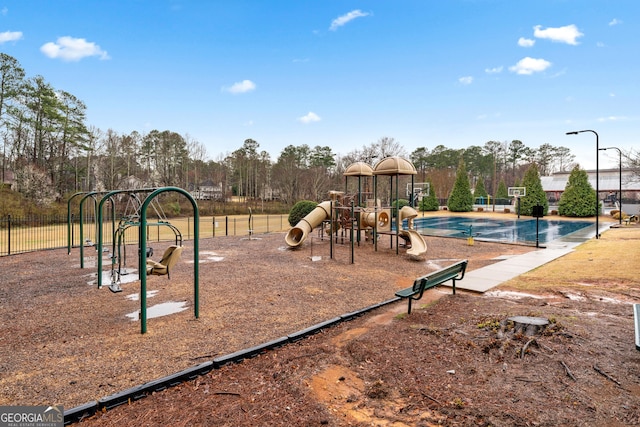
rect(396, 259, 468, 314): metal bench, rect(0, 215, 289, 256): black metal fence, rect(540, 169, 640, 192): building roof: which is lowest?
rect(0, 215, 289, 256): black metal fence

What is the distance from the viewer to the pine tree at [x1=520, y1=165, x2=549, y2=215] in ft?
130

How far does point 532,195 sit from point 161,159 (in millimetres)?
49193

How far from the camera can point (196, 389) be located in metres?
3.65

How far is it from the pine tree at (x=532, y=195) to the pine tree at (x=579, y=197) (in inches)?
81.2

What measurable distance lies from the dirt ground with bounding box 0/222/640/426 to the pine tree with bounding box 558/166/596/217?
116 feet

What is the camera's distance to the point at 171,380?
12.3 feet

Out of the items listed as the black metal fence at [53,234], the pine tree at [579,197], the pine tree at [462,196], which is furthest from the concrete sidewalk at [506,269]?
the pine tree at [462,196]

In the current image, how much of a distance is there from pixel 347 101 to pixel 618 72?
68.5 ft

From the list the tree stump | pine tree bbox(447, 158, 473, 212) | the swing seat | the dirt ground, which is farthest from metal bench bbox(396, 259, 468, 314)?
pine tree bbox(447, 158, 473, 212)

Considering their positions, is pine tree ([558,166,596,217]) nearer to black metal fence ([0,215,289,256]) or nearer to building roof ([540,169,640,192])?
building roof ([540,169,640,192])

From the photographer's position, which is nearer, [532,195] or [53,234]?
[53,234]

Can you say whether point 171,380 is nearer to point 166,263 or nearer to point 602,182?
point 166,263

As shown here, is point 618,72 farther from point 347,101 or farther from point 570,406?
point 570,406

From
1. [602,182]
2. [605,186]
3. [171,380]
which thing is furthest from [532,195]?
Answer: [171,380]
